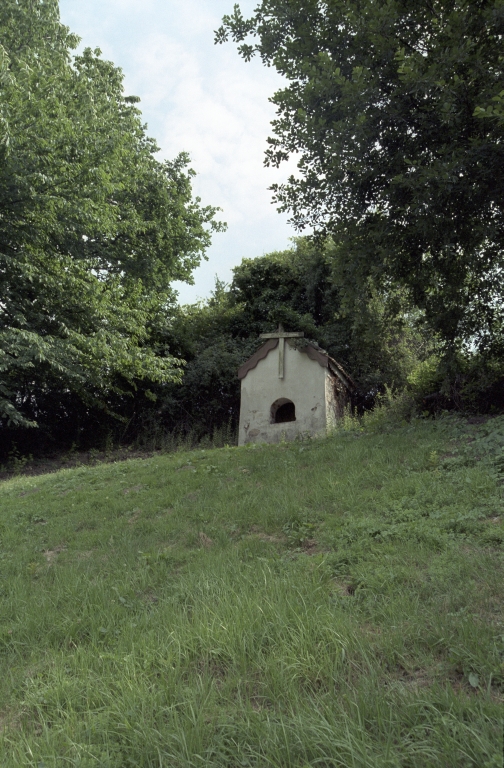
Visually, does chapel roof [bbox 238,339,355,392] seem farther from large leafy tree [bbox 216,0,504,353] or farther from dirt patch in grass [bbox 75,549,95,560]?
dirt patch in grass [bbox 75,549,95,560]

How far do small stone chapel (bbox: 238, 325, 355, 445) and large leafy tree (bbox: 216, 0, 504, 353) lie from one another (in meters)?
4.89

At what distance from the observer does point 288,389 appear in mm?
15094

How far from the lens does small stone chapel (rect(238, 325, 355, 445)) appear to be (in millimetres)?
14609

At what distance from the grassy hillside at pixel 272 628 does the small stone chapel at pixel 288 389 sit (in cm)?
740

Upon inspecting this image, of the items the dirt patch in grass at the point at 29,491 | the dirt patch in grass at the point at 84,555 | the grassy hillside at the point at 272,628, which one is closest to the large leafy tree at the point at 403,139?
the grassy hillside at the point at 272,628

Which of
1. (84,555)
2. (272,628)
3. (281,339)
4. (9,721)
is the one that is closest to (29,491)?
(84,555)

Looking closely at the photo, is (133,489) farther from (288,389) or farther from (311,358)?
(311,358)

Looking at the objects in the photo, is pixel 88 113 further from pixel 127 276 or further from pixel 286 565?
pixel 286 565

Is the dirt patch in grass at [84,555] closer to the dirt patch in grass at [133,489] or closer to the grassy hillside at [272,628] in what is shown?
the grassy hillside at [272,628]

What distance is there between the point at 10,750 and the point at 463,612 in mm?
2735

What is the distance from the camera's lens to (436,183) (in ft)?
24.4

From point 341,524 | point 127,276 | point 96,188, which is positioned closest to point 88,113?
point 96,188

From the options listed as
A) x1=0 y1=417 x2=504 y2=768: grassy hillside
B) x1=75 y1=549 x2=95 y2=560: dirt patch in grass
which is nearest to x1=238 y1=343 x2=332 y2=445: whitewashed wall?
x1=0 y1=417 x2=504 y2=768: grassy hillside

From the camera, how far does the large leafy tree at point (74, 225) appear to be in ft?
42.7
